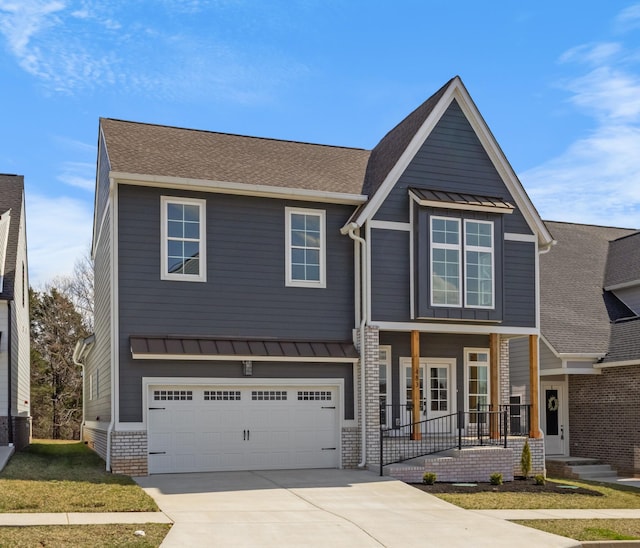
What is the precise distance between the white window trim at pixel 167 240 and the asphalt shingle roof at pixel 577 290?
10.5 meters

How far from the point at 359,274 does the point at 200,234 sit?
3.91 metres

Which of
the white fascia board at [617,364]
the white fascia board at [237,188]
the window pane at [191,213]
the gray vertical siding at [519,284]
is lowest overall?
the white fascia board at [617,364]

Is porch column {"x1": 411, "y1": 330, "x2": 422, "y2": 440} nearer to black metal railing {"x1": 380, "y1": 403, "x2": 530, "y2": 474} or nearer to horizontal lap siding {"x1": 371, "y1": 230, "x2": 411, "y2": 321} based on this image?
black metal railing {"x1": 380, "y1": 403, "x2": 530, "y2": 474}

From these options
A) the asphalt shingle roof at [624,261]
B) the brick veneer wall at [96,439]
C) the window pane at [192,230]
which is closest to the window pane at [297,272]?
the window pane at [192,230]

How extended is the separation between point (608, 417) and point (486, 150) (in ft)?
27.8

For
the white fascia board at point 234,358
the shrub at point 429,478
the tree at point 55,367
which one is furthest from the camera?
the tree at point 55,367

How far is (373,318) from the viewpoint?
19031 mm

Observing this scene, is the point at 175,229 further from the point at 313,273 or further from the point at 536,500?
the point at 536,500

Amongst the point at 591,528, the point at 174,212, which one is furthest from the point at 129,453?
the point at 591,528

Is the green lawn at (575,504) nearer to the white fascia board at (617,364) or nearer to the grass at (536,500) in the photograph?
the grass at (536,500)

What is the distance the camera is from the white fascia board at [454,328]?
62.8 feet

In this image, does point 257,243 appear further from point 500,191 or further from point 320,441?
point 500,191

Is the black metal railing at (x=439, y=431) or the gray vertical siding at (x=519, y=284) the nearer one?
the black metal railing at (x=439, y=431)

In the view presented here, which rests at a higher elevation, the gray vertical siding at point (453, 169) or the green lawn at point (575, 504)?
the gray vertical siding at point (453, 169)
